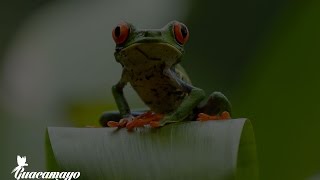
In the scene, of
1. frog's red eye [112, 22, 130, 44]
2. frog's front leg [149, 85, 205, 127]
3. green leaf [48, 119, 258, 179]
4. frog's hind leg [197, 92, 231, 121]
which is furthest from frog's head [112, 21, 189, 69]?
green leaf [48, 119, 258, 179]

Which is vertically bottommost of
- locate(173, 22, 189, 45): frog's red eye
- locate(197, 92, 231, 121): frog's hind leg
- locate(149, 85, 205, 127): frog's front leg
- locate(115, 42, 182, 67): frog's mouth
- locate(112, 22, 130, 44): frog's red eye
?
locate(197, 92, 231, 121): frog's hind leg

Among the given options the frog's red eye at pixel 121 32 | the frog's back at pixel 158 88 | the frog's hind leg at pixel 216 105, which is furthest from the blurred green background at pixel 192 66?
the frog's red eye at pixel 121 32

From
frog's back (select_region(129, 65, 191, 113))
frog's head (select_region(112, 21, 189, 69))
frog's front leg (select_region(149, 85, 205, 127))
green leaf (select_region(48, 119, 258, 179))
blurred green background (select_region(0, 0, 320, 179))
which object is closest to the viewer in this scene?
green leaf (select_region(48, 119, 258, 179))

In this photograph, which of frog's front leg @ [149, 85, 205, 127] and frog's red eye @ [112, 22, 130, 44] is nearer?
frog's front leg @ [149, 85, 205, 127]

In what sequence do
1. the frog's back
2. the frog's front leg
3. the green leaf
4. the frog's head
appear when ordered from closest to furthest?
the green leaf
the frog's front leg
the frog's head
the frog's back

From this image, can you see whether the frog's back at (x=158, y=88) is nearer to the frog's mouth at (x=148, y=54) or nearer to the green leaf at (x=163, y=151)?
the frog's mouth at (x=148, y=54)

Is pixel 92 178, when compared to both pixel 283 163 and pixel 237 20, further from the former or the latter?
pixel 237 20

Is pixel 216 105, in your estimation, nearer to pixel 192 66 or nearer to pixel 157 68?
pixel 157 68

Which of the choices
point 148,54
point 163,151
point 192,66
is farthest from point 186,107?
point 192,66

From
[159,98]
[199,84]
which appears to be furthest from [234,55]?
[159,98]

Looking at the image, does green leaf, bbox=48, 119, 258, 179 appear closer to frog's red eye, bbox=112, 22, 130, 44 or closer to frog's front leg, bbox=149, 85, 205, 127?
frog's front leg, bbox=149, 85, 205, 127
